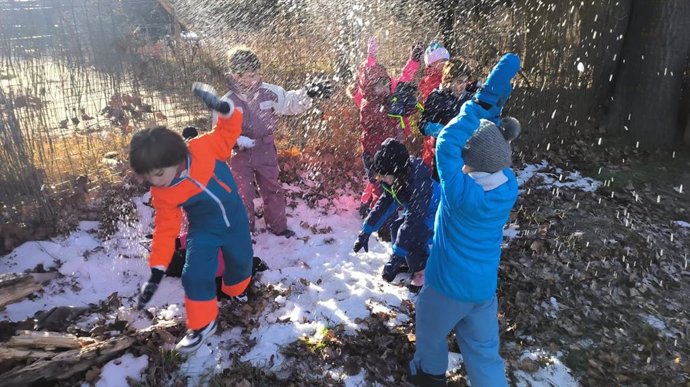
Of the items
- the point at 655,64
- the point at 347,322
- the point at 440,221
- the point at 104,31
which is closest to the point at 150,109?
the point at 104,31

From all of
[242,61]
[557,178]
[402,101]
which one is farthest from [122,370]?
A: [557,178]

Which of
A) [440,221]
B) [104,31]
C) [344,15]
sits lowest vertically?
[440,221]

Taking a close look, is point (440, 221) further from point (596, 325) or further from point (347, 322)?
point (596, 325)

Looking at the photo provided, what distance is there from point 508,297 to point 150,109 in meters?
4.75

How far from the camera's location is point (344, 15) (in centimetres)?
936

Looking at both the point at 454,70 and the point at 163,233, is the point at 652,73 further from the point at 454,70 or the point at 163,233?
the point at 163,233

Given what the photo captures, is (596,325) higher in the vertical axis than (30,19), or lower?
lower

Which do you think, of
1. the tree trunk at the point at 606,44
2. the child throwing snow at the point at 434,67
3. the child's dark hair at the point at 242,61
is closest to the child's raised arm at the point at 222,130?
the child's dark hair at the point at 242,61

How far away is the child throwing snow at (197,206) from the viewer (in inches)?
115

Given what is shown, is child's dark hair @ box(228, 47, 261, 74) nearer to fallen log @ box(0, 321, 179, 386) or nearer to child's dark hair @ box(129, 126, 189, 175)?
child's dark hair @ box(129, 126, 189, 175)

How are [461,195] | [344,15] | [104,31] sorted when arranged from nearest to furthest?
[461,195], [104,31], [344,15]

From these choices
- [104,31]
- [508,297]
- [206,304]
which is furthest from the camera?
[104,31]

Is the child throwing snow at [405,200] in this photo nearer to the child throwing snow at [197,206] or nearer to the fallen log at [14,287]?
the child throwing snow at [197,206]

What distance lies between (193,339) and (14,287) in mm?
1445
